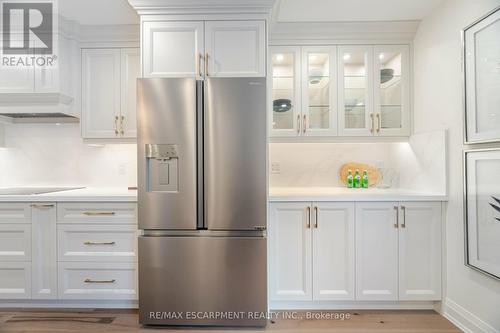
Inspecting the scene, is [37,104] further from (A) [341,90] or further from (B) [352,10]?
(B) [352,10]

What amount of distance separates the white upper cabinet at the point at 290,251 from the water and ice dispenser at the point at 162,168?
2.62 ft

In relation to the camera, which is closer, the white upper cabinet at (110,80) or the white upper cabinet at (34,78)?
the white upper cabinet at (34,78)

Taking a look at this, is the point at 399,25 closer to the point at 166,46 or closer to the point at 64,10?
the point at 166,46

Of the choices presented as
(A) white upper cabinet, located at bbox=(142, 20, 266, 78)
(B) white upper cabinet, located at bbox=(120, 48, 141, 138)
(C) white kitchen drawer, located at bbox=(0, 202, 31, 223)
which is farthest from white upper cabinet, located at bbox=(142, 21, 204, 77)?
(C) white kitchen drawer, located at bbox=(0, 202, 31, 223)

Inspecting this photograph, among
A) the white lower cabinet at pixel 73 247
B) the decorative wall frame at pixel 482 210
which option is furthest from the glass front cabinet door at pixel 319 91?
the white lower cabinet at pixel 73 247

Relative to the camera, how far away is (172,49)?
2.04 m

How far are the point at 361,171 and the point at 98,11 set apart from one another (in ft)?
8.70

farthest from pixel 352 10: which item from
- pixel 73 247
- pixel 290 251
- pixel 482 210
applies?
pixel 73 247

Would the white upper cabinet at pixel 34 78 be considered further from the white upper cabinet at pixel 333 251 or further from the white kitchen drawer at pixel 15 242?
the white upper cabinet at pixel 333 251

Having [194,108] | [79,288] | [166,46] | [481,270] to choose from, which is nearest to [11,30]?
[166,46]

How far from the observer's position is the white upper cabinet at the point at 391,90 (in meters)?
2.46

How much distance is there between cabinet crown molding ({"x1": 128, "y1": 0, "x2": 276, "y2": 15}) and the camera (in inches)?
77.2

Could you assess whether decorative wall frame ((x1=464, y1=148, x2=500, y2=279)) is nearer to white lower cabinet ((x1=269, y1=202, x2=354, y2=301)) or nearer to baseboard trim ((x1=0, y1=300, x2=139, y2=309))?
white lower cabinet ((x1=269, y1=202, x2=354, y2=301))

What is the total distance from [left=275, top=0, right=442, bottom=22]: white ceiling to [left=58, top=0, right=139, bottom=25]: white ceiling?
119 cm
